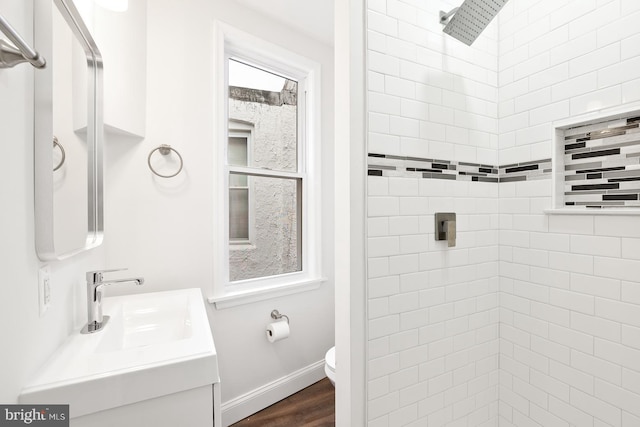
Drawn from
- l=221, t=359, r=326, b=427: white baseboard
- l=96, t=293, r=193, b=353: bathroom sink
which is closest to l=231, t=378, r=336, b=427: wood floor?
l=221, t=359, r=326, b=427: white baseboard

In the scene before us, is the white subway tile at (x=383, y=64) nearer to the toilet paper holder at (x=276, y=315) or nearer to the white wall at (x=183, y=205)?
the white wall at (x=183, y=205)

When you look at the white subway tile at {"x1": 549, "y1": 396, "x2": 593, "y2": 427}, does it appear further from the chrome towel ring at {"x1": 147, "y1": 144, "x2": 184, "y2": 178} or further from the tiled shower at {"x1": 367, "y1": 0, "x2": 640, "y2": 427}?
the chrome towel ring at {"x1": 147, "y1": 144, "x2": 184, "y2": 178}

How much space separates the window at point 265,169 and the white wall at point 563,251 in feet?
4.63

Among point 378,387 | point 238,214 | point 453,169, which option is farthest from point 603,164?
point 238,214

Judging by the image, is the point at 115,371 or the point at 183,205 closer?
the point at 115,371

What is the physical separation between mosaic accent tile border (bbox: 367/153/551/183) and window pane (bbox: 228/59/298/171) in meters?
1.33

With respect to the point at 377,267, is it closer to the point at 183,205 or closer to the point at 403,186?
the point at 403,186

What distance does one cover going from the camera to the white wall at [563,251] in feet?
3.42

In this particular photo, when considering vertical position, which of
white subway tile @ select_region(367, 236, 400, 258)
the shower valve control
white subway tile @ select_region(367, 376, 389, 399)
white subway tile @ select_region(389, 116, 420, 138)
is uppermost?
white subway tile @ select_region(389, 116, 420, 138)

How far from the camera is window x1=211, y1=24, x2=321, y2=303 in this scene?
81.5 inches

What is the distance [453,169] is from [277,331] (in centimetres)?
151

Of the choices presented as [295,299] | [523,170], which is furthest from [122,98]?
[523,170]

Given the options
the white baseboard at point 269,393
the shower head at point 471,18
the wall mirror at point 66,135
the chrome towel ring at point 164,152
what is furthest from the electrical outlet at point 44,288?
the shower head at point 471,18

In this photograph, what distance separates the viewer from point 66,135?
101 cm
